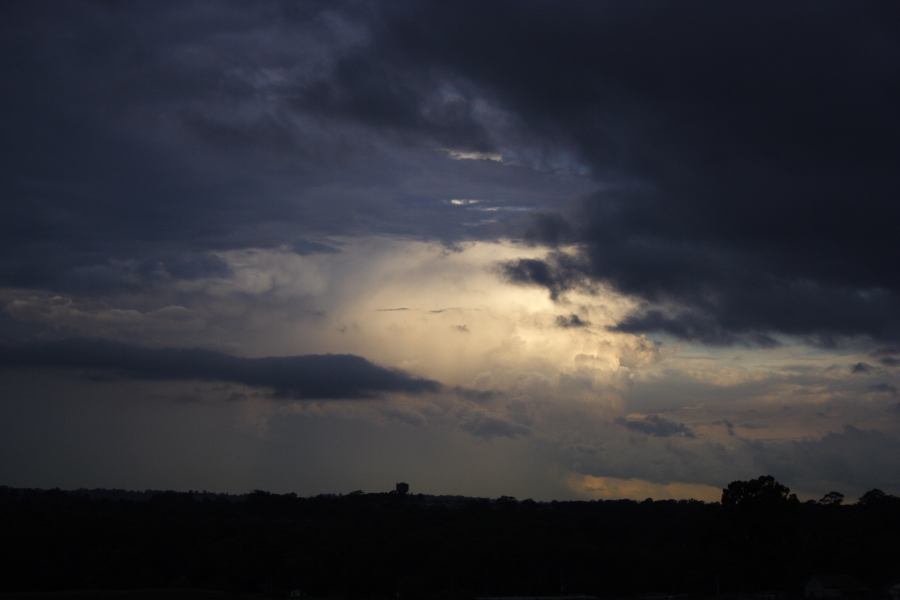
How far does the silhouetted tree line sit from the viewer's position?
108 metres

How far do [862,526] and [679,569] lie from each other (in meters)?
33.8

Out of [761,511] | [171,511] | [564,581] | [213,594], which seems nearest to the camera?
[761,511]

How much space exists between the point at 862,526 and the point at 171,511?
115 meters

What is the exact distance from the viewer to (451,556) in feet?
427

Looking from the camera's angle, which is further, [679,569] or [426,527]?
[426,527]

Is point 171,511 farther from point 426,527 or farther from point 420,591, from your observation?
point 420,591

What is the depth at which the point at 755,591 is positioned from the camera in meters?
111

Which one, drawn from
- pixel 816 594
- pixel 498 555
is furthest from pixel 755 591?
pixel 498 555

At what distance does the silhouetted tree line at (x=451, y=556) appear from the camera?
10762 cm

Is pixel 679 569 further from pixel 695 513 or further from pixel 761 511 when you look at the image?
pixel 695 513

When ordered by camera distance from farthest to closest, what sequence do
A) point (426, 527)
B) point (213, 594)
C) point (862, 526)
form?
1. point (426, 527)
2. point (862, 526)
3. point (213, 594)

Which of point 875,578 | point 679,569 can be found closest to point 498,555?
point 679,569

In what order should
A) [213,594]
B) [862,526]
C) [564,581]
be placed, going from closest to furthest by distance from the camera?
[213,594] < [564,581] < [862,526]

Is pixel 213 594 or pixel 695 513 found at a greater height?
pixel 695 513
